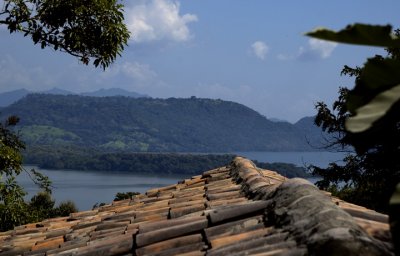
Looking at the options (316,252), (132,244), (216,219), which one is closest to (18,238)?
(132,244)

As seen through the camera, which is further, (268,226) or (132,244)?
(132,244)

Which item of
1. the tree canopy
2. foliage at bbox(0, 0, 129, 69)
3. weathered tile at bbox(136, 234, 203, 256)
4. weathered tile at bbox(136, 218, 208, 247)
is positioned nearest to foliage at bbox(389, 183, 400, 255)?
the tree canopy

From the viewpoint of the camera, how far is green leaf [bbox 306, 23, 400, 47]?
192 centimetres

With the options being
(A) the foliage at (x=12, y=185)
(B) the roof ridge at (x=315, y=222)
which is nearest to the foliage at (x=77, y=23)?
(A) the foliage at (x=12, y=185)

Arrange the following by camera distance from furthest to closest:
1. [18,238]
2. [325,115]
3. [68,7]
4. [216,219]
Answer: [325,115] < [68,7] < [18,238] < [216,219]

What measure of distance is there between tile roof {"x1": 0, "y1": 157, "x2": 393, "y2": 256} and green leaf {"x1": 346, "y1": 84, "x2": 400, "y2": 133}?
852 millimetres

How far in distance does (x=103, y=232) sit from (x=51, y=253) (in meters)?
0.55

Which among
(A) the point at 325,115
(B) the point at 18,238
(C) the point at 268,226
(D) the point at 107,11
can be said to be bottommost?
(B) the point at 18,238

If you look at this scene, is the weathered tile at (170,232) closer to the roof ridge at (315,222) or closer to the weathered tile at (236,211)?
the weathered tile at (236,211)

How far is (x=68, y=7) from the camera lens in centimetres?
1239

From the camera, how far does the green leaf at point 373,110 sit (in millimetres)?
1906

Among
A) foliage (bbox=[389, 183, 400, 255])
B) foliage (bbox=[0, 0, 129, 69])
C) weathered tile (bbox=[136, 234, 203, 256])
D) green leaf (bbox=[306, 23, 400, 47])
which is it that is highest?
foliage (bbox=[0, 0, 129, 69])

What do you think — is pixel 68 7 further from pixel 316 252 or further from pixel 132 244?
pixel 316 252

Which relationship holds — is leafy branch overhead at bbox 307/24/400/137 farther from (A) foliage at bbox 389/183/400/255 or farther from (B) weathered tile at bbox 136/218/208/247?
(B) weathered tile at bbox 136/218/208/247
